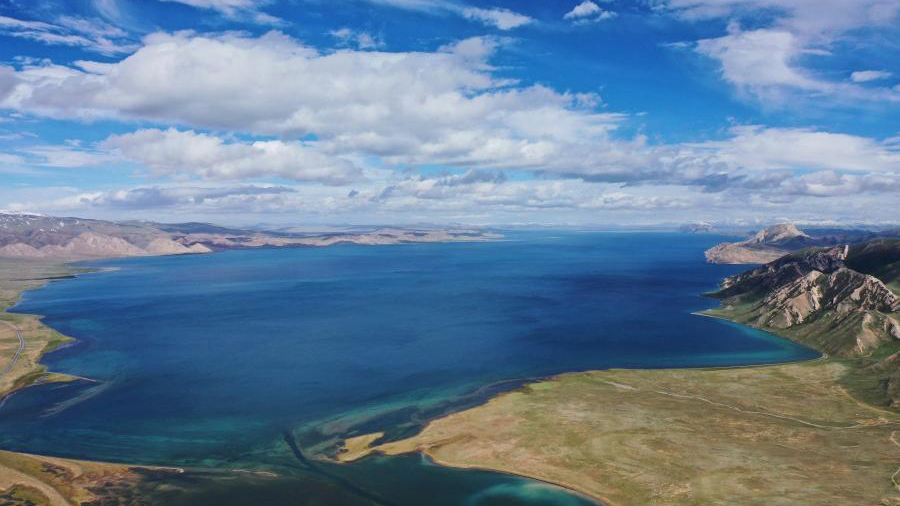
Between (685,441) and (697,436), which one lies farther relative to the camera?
(697,436)

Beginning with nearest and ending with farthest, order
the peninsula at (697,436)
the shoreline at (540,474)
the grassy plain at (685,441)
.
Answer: the grassy plain at (685,441) < the peninsula at (697,436) < the shoreline at (540,474)

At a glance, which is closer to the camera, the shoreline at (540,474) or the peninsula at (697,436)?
the peninsula at (697,436)

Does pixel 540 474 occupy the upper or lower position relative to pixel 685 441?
lower

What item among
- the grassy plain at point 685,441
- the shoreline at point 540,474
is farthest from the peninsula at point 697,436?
the shoreline at point 540,474

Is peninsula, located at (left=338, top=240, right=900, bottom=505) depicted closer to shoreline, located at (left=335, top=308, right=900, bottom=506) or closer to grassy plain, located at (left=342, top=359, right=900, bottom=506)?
grassy plain, located at (left=342, top=359, right=900, bottom=506)

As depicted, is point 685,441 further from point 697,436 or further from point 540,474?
point 540,474

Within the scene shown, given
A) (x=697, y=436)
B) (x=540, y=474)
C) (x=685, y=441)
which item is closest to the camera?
(x=540, y=474)

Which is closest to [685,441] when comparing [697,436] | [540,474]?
[697,436]

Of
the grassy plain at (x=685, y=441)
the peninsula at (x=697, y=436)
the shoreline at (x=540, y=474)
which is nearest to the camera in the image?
the grassy plain at (x=685, y=441)

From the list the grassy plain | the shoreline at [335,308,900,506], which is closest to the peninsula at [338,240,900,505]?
the grassy plain

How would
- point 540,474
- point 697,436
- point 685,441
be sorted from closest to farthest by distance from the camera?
point 540,474 → point 685,441 → point 697,436

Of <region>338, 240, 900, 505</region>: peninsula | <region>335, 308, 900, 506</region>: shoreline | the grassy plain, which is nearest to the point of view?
the grassy plain

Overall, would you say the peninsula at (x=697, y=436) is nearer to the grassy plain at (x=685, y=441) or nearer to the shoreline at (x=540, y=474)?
the grassy plain at (x=685, y=441)
